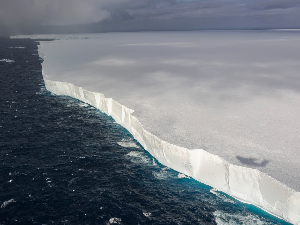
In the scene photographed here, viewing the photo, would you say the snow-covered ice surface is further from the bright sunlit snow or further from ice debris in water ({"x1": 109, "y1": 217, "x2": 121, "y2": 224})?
ice debris in water ({"x1": 109, "y1": 217, "x2": 121, "y2": 224})

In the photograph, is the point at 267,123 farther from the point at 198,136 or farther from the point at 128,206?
the point at 128,206

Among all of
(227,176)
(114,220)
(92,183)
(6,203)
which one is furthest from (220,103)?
(6,203)

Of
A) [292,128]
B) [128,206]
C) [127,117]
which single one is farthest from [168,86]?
[128,206]

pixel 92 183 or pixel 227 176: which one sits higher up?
pixel 227 176

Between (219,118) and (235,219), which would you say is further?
(219,118)

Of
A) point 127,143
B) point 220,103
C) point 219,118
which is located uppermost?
point 220,103

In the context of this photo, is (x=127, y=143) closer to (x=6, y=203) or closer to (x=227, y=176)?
(x=227, y=176)

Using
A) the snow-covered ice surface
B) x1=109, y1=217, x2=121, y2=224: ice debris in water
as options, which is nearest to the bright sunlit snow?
the snow-covered ice surface

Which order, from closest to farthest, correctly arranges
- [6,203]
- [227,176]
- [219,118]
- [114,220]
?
[114,220] → [6,203] → [227,176] → [219,118]
